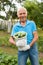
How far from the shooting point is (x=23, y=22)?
16.6 ft

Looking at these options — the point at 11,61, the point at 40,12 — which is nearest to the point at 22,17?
the point at 11,61

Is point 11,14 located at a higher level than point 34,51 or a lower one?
lower

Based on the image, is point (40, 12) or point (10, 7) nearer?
point (40, 12)

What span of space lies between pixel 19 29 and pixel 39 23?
21.8 metres

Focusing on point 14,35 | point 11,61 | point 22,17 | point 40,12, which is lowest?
point 40,12

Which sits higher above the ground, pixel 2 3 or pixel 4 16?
pixel 2 3

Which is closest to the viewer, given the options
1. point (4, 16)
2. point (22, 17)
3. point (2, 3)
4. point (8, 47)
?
point (22, 17)

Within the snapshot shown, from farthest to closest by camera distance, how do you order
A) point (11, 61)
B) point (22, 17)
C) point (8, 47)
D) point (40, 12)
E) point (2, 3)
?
point (2, 3)
point (40, 12)
point (8, 47)
point (11, 61)
point (22, 17)

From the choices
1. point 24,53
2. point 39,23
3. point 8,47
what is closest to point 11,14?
point 39,23

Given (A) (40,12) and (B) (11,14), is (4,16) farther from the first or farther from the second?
(A) (40,12)

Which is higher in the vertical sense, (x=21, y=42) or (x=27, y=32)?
(x=27, y=32)

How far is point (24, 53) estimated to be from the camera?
16.8 feet

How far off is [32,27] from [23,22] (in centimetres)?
19

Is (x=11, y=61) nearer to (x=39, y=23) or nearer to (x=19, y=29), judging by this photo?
(x=19, y=29)
